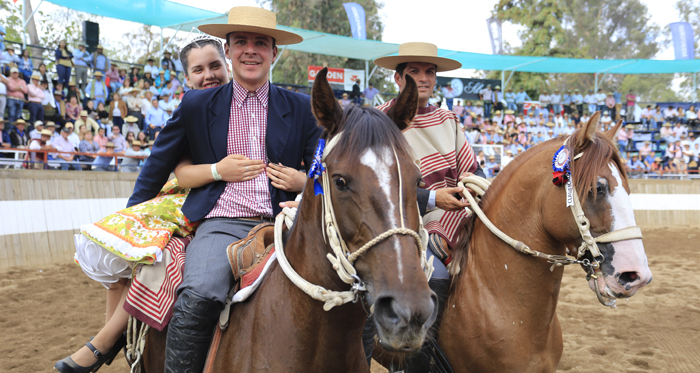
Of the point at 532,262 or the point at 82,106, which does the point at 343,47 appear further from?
the point at 532,262

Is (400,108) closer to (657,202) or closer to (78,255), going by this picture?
(78,255)

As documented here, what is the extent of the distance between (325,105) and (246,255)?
2.96 ft

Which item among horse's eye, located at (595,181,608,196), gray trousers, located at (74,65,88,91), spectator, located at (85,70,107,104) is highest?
gray trousers, located at (74,65,88,91)

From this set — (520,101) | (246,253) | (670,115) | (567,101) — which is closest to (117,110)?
(246,253)

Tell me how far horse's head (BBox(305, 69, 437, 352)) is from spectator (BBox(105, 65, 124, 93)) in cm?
1354

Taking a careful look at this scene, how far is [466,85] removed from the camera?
2255 cm

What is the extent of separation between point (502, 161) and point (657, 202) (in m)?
4.88

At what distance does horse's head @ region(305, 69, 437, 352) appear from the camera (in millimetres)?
1493

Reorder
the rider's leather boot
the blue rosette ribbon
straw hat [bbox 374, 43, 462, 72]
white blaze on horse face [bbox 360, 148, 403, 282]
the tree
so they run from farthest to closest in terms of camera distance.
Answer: the tree → straw hat [bbox 374, 43, 462, 72] → the rider's leather boot → the blue rosette ribbon → white blaze on horse face [bbox 360, 148, 403, 282]

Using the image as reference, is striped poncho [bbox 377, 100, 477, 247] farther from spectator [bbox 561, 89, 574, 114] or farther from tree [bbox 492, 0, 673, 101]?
tree [bbox 492, 0, 673, 101]

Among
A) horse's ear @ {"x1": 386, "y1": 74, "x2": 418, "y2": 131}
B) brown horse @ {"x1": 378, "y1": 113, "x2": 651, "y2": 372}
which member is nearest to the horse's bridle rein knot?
horse's ear @ {"x1": 386, "y1": 74, "x2": 418, "y2": 131}

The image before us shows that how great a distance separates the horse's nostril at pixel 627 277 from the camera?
8.32ft

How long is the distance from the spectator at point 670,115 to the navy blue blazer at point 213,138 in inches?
1035

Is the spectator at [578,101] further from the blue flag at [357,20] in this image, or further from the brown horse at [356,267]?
the brown horse at [356,267]
